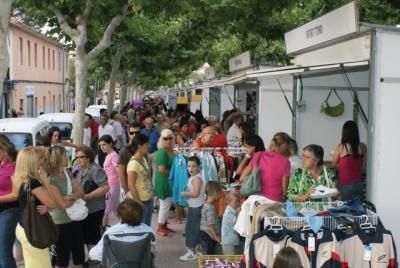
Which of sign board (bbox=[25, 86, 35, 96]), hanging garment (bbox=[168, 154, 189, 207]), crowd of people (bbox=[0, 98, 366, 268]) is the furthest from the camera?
sign board (bbox=[25, 86, 35, 96])

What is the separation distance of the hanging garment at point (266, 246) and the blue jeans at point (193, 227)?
10.1ft

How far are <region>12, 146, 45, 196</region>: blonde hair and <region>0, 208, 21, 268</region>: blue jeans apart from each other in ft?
2.13

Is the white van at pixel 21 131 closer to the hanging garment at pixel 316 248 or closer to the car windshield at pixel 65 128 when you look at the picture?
the car windshield at pixel 65 128

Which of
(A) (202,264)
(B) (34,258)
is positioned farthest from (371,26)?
(B) (34,258)

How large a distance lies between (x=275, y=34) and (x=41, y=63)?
34152 millimetres

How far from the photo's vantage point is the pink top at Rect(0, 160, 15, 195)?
21.8ft

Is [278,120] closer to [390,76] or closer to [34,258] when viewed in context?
[390,76]

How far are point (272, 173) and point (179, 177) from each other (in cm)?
197

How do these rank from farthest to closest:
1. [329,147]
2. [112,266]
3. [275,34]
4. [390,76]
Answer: [275,34] → [329,147] → [390,76] → [112,266]

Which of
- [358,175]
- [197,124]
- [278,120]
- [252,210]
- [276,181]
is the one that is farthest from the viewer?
[197,124]

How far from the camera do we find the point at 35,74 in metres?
45.3

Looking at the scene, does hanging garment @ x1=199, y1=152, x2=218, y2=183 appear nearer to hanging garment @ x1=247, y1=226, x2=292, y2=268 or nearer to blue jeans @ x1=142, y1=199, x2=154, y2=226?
blue jeans @ x1=142, y1=199, x2=154, y2=226

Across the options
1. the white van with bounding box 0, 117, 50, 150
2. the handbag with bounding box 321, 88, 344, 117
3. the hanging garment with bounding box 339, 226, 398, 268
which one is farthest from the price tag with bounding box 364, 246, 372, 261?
the white van with bounding box 0, 117, 50, 150

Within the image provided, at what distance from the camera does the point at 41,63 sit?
47.8m
